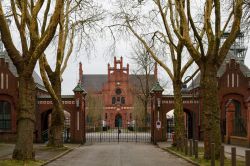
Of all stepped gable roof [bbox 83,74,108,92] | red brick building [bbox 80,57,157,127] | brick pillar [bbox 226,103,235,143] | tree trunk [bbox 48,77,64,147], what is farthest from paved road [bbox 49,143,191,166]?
stepped gable roof [bbox 83,74,108,92]

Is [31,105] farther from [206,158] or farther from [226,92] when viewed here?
[226,92]

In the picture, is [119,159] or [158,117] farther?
[158,117]

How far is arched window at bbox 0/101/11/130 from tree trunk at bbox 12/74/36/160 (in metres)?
21.1

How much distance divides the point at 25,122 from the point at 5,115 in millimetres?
21609

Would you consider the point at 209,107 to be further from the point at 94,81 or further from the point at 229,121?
the point at 94,81

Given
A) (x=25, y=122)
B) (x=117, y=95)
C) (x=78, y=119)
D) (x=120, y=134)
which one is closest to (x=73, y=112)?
(x=78, y=119)

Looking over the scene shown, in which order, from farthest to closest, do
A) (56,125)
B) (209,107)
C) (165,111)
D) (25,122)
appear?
(165,111), (56,125), (209,107), (25,122)

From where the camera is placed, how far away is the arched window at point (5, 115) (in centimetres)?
4100

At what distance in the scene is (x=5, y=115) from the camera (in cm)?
4119

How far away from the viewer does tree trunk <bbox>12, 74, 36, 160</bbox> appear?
20203 mm

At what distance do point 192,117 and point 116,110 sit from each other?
2261 inches

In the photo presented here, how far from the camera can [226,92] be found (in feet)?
144

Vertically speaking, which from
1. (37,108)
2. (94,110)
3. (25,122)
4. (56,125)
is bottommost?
(56,125)

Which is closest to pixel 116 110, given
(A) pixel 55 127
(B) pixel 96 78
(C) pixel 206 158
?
(B) pixel 96 78
